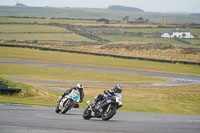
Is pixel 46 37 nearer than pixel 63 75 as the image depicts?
No

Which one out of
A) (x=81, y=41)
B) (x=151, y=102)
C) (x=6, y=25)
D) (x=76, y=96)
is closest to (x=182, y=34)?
(x=81, y=41)

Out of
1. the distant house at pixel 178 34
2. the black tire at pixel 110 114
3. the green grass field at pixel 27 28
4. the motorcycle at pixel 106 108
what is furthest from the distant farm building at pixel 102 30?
the black tire at pixel 110 114

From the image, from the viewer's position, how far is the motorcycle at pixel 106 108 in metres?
17.5

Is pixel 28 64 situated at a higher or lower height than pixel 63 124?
lower

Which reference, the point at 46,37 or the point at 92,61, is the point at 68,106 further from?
the point at 46,37

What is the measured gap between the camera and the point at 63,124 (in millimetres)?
15406

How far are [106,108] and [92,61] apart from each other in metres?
56.0

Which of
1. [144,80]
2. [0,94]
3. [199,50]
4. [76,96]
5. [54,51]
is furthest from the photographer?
[199,50]

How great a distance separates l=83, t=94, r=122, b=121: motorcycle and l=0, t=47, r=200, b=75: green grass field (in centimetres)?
4889

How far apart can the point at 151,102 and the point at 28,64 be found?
32335 millimetres

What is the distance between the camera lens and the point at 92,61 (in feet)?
242

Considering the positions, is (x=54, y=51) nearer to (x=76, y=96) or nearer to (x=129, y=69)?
(x=129, y=69)

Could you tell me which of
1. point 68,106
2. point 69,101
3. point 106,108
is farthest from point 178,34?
point 106,108

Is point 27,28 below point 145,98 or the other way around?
below
